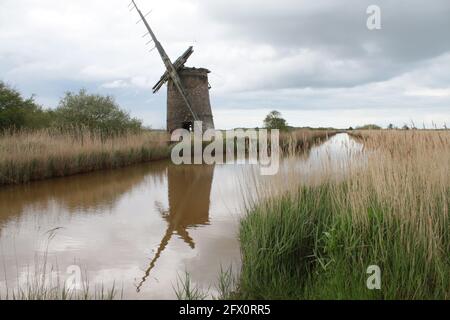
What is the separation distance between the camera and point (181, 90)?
72.7 feet

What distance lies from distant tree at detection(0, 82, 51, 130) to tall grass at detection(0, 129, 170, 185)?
283 centimetres

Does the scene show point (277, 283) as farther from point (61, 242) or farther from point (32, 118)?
point (32, 118)

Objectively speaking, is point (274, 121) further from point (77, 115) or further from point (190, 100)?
point (77, 115)

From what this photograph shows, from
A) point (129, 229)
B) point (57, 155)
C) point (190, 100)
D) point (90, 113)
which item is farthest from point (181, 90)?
point (129, 229)

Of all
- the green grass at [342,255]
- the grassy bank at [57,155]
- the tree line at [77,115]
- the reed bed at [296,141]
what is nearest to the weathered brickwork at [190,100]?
the tree line at [77,115]

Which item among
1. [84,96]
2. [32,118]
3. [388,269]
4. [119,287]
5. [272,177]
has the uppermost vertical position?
[84,96]

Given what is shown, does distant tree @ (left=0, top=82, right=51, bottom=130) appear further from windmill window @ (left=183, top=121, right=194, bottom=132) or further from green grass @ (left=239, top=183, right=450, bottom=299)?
green grass @ (left=239, top=183, right=450, bottom=299)

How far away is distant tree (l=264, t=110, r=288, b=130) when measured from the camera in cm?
3102

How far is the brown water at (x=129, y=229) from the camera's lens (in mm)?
3980

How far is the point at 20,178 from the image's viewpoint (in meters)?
9.68

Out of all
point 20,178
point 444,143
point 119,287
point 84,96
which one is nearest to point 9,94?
point 84,96

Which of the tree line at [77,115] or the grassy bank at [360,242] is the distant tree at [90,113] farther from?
the grassy bank at [360,242]
